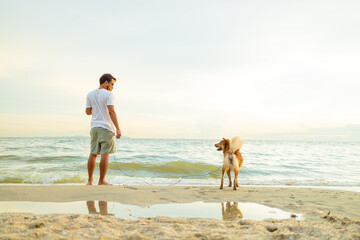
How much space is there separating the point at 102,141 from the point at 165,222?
2.80 meters

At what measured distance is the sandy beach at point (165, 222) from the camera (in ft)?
7.64

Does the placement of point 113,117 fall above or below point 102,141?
above

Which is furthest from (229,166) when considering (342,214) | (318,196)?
(342,214)

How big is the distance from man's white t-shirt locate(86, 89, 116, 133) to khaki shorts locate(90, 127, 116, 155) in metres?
0.10

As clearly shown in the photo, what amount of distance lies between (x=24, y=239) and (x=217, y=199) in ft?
9.87

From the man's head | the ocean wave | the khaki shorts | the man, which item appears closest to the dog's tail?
the man

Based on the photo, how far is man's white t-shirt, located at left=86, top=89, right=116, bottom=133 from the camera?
514 centimetres

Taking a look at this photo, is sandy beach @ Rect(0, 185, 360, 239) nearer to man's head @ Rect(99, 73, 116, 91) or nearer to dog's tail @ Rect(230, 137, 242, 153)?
dog's tail @ Rect(230, 137, 242, 153)

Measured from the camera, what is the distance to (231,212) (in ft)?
11.7

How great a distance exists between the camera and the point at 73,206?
3.52 metres

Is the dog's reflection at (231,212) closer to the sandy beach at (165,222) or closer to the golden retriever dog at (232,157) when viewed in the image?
the sandy beach at (165,222)

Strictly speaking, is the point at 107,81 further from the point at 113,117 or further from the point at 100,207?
the point at 100,207

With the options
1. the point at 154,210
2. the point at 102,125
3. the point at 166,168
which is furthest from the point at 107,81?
the point at 166,168

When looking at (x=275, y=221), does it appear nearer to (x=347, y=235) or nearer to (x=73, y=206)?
(x=347, y=235)
